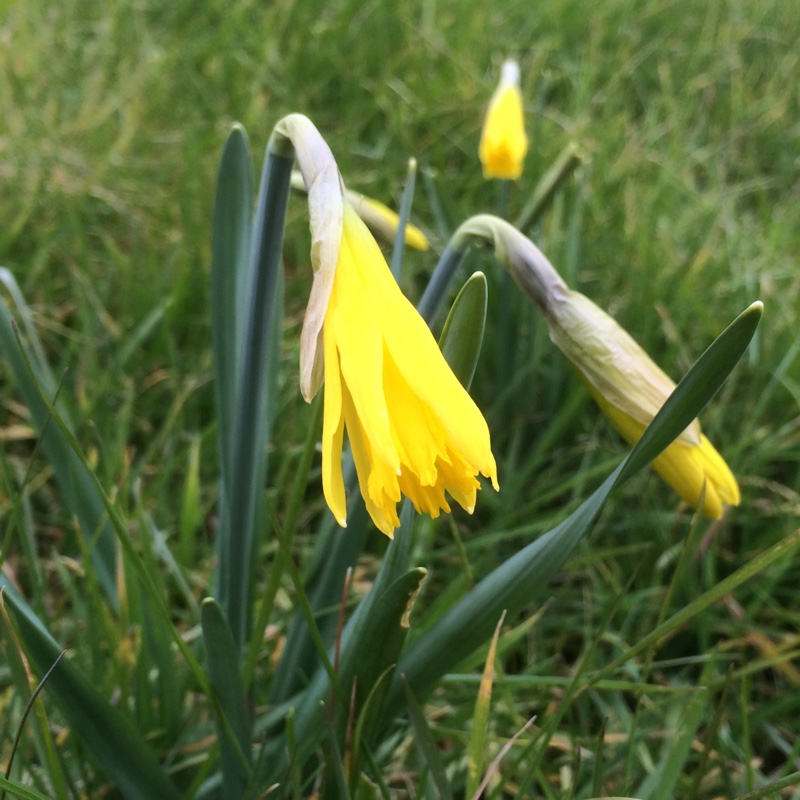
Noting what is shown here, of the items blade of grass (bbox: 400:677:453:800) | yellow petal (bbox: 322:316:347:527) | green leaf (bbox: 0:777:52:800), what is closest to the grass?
blade of grass (bbox: 400:677:453:800)

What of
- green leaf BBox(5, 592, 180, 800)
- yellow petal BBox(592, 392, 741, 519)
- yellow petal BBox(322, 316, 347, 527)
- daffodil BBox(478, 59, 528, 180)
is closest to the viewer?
yellow petal BBox(322, 316, 347, 527)

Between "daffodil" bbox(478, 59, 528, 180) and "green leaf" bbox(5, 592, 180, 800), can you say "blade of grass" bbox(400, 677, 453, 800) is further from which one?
"daffodil" bbox(478, 59, 528, 180)

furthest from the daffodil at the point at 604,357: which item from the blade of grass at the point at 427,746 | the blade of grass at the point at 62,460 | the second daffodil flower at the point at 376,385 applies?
the blade of grass at the point at 62,460

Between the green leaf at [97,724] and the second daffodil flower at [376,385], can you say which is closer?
the second daffodil flower at [376,385]

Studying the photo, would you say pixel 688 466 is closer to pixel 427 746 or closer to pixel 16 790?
pixel 427 746

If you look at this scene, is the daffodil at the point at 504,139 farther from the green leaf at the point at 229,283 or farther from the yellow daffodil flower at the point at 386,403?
the yellow daffodil flower at the point at 386,403

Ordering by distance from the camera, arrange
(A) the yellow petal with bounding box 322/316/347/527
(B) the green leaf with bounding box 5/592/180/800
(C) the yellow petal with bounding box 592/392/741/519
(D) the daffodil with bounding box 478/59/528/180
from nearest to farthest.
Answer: (A) the yellow petal with bounding box 322/316/347/527 → (B) the green leaf with bounding box 5/592/180/800 → (C) the yellow petal with bounding box 592/392/741/519 → (D) the daffodil with bounding box 478/59/528/180
